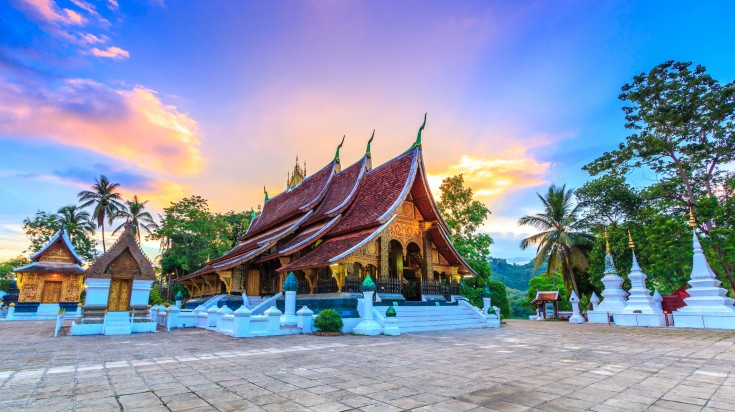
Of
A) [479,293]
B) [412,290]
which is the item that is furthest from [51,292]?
[479,293]

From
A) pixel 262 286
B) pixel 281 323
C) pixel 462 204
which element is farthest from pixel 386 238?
pixel 462 204

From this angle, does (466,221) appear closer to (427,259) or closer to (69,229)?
(427,259)

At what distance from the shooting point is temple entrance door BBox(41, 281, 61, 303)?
2292 centimetres

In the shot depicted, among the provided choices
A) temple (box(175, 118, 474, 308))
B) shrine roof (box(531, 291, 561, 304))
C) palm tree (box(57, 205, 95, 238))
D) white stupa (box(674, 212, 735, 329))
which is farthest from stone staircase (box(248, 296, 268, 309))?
palm tree (box(57, 205, 95, 238))

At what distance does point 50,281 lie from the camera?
23219mm

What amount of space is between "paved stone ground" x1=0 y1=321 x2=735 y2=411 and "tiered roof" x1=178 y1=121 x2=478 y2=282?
6.21 meters

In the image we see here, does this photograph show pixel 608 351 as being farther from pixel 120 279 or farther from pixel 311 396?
pixel 120 279

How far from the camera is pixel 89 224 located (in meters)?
34.6

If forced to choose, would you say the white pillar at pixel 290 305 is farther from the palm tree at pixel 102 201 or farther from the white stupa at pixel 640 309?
the palm tree at pixel 102 201

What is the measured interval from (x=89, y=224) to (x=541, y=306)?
3909cm

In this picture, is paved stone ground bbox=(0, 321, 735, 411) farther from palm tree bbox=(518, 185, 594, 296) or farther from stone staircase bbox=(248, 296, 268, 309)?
palm tree bbox=(518, 185, 594, 296)

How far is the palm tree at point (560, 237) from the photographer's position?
22234 mm

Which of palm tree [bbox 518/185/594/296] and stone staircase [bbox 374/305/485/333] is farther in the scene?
palm tree [bbox 518/185/594/296]

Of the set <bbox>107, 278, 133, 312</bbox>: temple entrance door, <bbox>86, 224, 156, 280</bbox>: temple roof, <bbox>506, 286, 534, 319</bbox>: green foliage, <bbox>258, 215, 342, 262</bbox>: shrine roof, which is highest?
<bbox>258, 215, 342, 262</bbox>: shrine roof
